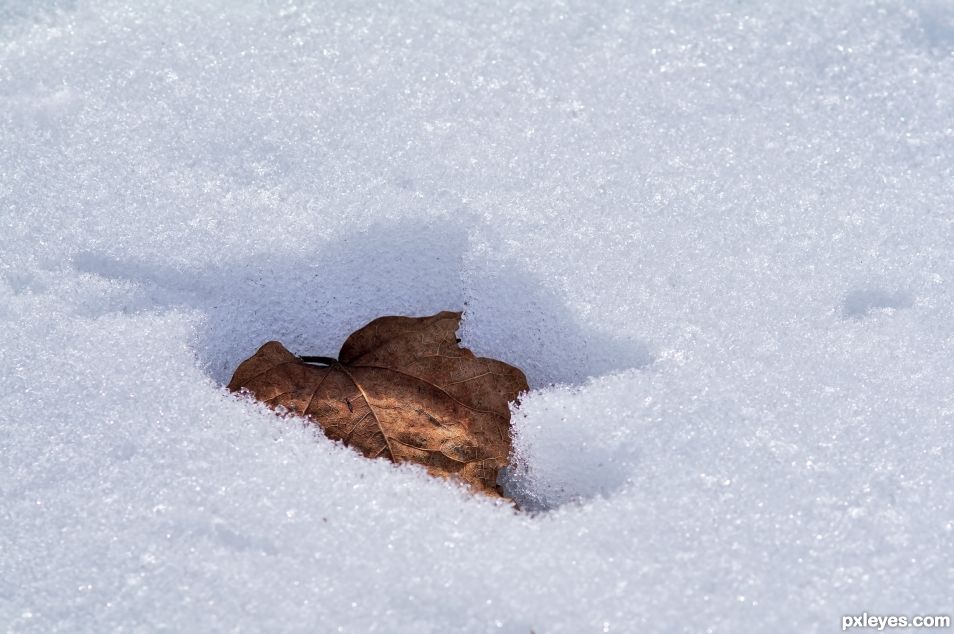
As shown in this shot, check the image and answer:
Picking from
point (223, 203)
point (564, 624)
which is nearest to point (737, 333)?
point (564, 624)

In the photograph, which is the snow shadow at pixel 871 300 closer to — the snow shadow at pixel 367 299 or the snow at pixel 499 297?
the snow at pixel 499 297

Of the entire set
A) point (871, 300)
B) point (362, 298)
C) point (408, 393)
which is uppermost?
point (871, 300)

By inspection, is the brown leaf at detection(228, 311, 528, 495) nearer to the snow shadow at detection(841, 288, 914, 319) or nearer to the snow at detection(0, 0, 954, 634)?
Answer: the snow at detection(0, 0, 954, 634)

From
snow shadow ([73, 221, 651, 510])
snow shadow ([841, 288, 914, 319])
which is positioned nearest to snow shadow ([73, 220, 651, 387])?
snow shadow ([73, 221, 651, 510])

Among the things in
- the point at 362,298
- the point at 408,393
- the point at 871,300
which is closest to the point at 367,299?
the point at 362,298

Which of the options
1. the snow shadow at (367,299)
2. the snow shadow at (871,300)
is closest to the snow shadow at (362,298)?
the snow shadow at (367,299)

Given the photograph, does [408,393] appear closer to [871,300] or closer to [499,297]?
[499,297]

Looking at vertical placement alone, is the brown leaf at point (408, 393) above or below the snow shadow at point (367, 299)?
below

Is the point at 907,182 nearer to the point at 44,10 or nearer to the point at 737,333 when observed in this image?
the point at 737,333
